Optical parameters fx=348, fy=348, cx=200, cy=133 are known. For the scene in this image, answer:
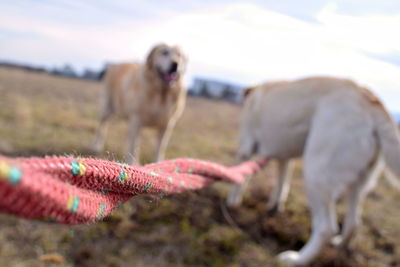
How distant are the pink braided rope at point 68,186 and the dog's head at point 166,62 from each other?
11.1 feet

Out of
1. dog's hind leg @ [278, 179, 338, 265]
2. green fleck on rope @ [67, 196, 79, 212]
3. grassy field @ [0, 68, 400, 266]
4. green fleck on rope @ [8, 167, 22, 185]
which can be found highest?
green fleck on rope @ [8, 167, 22, 185]

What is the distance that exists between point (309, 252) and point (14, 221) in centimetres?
253

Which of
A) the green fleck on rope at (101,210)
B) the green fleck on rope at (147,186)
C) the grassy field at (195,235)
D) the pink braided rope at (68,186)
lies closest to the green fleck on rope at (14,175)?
the pink braided rope at (68,186)

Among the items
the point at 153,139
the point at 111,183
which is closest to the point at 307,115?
the point at 111,183

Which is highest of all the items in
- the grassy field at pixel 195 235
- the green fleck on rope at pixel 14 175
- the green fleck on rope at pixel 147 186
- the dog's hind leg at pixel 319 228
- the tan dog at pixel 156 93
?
the green fleck on rope at pixel 14 175

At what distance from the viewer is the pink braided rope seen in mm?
529

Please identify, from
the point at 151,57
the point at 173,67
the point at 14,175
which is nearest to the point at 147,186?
the point at 14,175

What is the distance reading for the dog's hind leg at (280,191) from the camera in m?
4.15

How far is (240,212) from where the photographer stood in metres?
3.89

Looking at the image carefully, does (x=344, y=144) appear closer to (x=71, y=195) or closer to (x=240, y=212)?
(x=240, y=212)

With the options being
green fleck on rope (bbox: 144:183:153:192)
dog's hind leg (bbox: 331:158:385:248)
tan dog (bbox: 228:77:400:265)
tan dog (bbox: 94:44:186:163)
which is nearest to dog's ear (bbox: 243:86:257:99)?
tan dog (bbox: 94:44:186:163)

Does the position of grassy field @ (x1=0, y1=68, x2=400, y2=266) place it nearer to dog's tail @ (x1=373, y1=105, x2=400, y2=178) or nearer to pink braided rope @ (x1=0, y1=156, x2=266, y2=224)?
pink braided rope @ (x1=0, y1=156, x2=266, y2=224)

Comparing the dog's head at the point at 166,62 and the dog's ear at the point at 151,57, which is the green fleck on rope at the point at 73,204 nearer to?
the dog's head at the point at 166,62

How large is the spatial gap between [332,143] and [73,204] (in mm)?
2590
